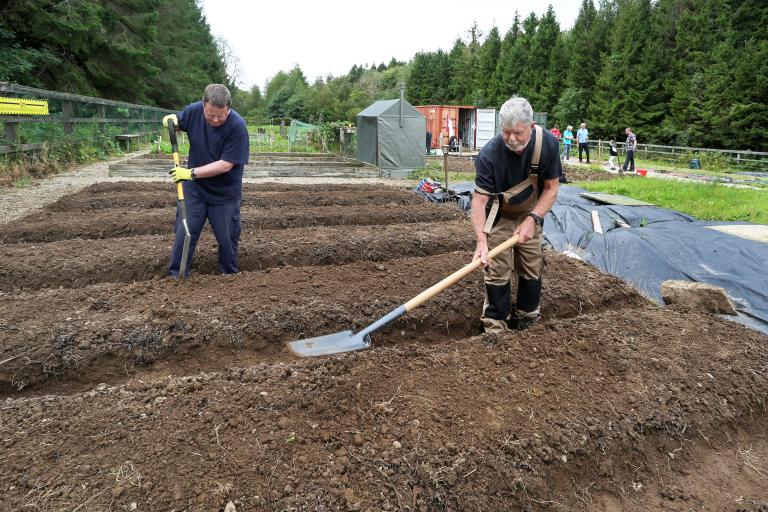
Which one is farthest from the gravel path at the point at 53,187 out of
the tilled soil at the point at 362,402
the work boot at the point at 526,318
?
the work boot at the point at 526,318

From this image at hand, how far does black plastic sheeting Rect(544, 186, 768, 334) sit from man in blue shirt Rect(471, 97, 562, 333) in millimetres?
1904

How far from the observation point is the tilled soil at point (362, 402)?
2258 mm

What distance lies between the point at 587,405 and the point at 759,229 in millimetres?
5134

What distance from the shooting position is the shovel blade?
3.41m

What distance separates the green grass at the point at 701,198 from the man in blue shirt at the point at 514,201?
541 cm

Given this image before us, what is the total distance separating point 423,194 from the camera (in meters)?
10.6

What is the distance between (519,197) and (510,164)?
0.26 meters

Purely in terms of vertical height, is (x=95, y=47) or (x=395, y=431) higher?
(x=95, y=47)

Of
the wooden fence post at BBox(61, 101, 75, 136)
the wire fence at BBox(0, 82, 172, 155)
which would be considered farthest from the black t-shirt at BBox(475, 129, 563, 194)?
the wooden fence post at BBox(61, 101, 75, 136)

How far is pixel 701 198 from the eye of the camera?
32.2 feet

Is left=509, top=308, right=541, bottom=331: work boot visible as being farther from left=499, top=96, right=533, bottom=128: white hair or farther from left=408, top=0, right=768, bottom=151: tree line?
left=408, top=0, right=768, bottom=151: tree line

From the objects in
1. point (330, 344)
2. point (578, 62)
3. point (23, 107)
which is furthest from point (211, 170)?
point (578, 62)

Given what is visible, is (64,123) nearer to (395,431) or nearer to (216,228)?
(216,228)

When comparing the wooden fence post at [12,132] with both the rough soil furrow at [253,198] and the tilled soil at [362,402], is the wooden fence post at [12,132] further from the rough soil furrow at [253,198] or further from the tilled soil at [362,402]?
→ the tilled soil at [362,402]
